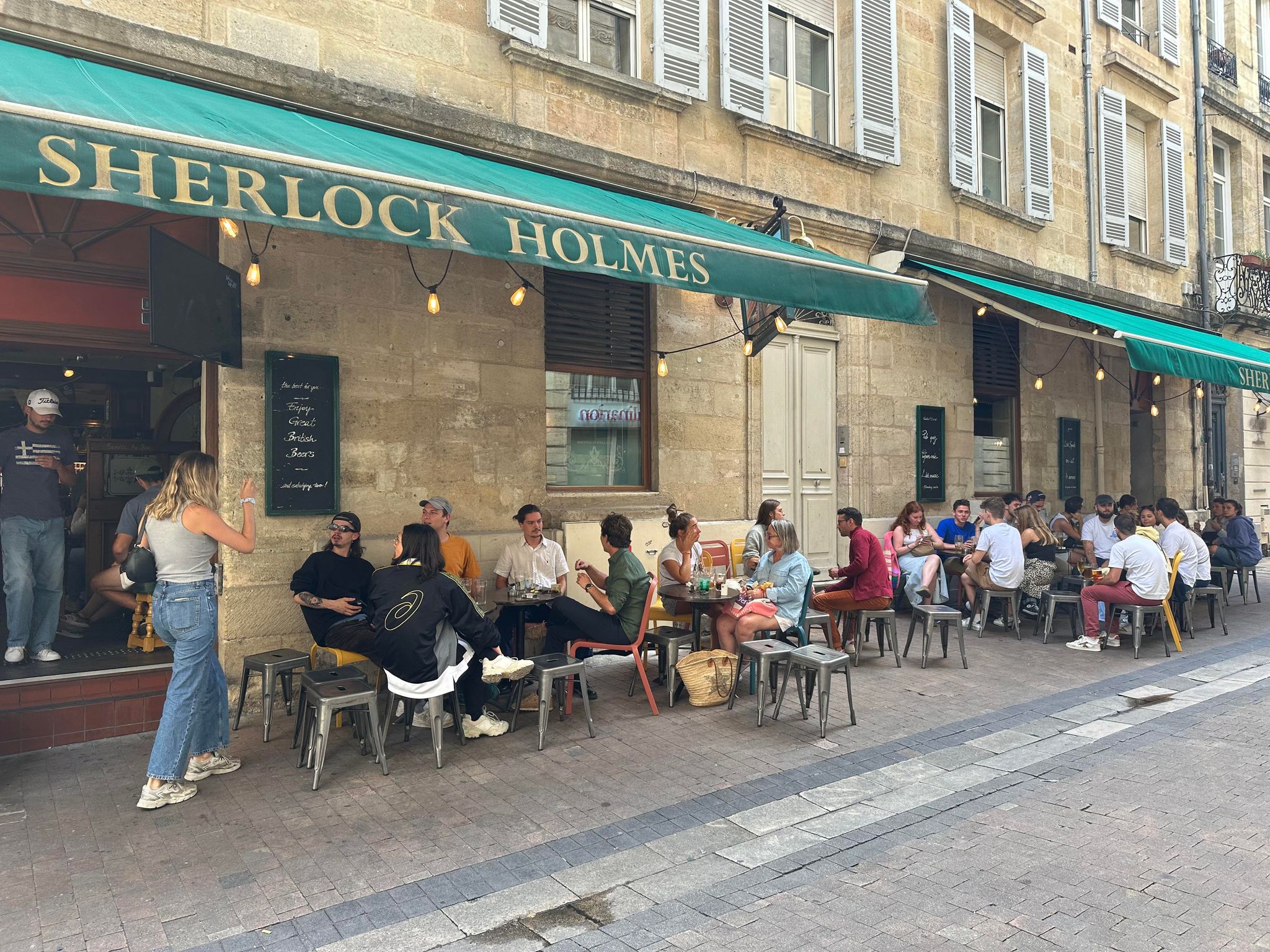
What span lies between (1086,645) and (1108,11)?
35.3 feet

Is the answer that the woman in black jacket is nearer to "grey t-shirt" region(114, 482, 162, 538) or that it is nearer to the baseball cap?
"grey t-shirt" region(114, 482, 162, 538)

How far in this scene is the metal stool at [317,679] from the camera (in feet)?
15.4

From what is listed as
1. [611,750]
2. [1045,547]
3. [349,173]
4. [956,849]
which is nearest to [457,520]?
[611,750]

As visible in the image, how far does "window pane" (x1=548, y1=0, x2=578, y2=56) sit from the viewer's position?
7574mm

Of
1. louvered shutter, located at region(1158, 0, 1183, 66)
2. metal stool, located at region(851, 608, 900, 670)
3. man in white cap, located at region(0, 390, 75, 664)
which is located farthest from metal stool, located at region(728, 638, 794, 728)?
louvered shutter, located at region(1158, 0, 1183, 66)

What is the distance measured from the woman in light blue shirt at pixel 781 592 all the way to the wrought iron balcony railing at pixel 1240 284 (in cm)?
1335

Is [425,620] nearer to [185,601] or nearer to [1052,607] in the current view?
[185,601]

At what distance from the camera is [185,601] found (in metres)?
4.29

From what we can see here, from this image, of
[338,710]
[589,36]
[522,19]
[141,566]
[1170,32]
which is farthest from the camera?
[1170,32]

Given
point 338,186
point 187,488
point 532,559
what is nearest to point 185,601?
point 187,488

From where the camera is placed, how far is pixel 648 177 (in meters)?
7.73

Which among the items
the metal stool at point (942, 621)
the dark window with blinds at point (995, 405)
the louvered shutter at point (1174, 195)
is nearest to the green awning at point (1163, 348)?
the dark window with blinds at point (995, 405)

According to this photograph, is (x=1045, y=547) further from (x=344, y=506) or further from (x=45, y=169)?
(x=45, y=169)

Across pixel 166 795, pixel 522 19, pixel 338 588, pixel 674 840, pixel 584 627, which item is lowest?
pixel 674 840
